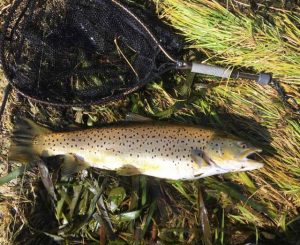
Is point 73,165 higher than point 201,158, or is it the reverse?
point 201,158

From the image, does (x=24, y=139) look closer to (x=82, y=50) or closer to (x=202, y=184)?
(x=82, y=50)

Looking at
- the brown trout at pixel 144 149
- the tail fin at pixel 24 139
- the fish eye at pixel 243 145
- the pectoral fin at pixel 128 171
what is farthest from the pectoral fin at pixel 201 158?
the tail fin at pixel 24 139

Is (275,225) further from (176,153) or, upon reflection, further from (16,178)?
(16,178)

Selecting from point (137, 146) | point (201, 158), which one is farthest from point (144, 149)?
point (201, 158)

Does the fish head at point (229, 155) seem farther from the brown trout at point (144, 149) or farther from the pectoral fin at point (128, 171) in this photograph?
the pectoral fin at point (128, 171)

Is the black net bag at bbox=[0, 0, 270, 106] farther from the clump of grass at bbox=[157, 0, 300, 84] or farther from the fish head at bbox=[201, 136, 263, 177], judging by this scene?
the fish head at bbox=[201, 136, 263, 177]
